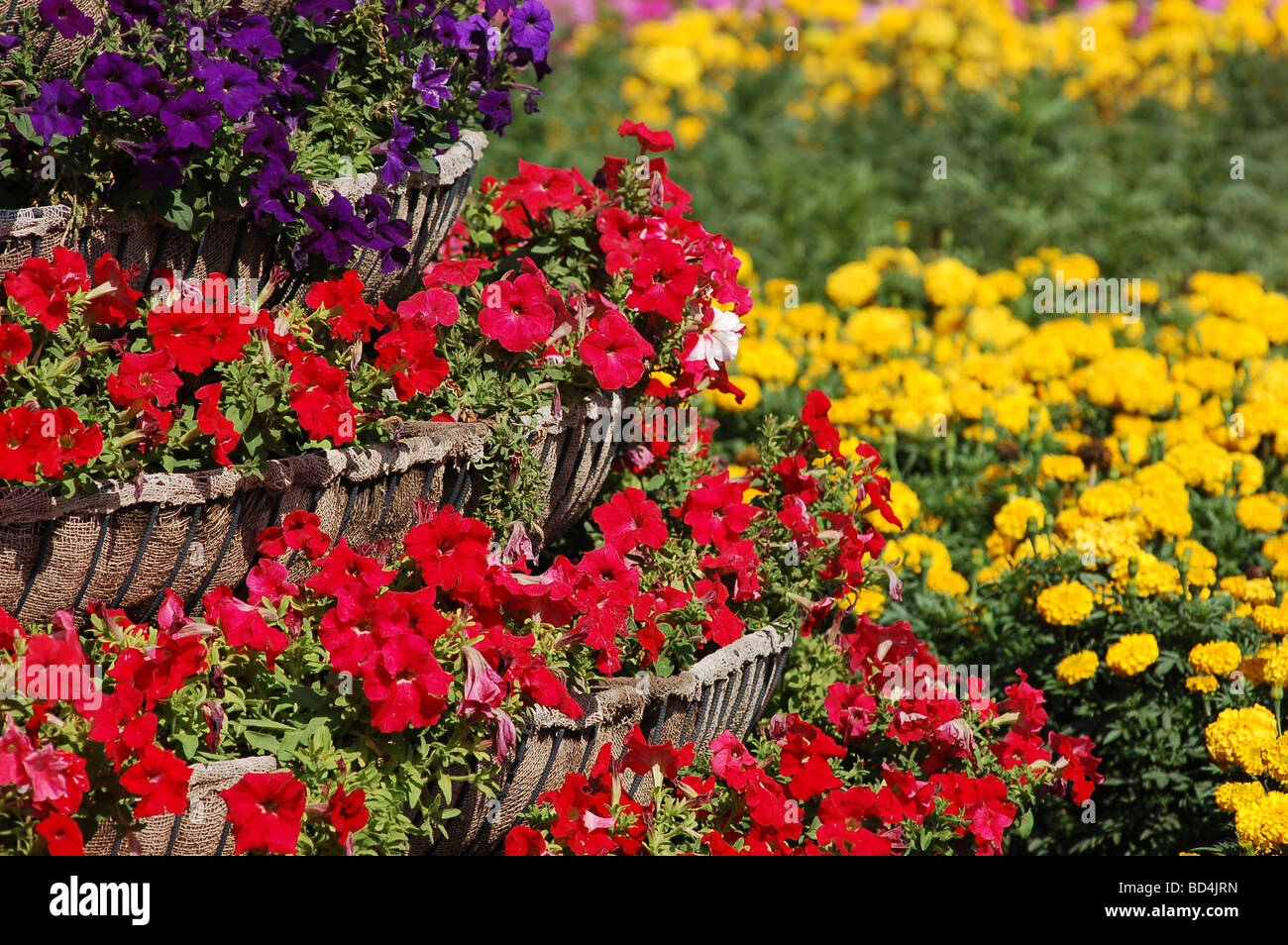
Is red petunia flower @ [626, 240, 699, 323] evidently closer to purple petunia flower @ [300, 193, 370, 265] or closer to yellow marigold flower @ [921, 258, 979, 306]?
purple petunia flower @ [300, 193, 370, 265]

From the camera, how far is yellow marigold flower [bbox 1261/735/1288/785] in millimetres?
2783

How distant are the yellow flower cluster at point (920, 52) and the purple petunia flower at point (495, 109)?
165 inches

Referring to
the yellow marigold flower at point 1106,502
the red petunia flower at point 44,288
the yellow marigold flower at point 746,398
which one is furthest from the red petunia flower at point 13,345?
the yellow marigold flower at point 1106,502

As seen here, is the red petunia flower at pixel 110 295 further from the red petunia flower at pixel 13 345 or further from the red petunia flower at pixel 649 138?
the red petunia flower at pixel 649 138

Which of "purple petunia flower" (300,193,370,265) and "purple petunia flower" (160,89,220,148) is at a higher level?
"purple petunia flower" (160,89,220,148)

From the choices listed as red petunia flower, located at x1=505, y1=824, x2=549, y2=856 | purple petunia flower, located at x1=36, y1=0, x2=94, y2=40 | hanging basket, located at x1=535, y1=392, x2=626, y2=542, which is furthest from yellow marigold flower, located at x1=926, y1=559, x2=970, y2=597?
purple petunia flower, located at x1=36, y1=0, x2=94, y2=40

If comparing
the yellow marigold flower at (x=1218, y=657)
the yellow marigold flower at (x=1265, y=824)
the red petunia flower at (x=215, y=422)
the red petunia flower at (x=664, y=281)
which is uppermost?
the red petunia flower at (x=664, y=281)

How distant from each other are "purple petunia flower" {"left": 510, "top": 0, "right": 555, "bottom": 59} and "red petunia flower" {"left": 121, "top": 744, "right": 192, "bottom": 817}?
1.68m

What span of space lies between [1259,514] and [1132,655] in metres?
0.89

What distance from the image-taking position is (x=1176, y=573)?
334 centimetres

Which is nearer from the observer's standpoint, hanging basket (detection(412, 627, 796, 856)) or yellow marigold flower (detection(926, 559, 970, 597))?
hanging basket (detection(412, 627, 796, 856))

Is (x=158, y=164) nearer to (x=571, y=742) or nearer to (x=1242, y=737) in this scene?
(x=571, y=742)

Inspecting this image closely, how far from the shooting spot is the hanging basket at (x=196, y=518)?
7.06ft

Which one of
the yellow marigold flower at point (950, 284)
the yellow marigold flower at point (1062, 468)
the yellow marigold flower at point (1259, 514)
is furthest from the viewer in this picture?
the yellow marigold flower at point (950, 284)
